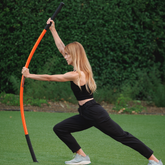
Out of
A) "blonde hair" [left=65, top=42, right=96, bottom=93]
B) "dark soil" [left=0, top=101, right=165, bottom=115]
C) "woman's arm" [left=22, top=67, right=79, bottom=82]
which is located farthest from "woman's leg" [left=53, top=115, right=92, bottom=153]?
"dark soil" [left=0, top=101, right=165, bottom=115]

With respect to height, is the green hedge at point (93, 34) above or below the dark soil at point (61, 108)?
above

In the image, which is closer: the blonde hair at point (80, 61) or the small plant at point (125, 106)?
the blonde hair at point (80, 61)

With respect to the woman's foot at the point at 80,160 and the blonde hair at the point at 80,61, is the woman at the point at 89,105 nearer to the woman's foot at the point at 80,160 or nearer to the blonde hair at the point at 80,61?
the blonde hair at the point at 80,61

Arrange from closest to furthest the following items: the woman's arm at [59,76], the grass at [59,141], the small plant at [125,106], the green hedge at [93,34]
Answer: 1. the woman's arm at [59,76]
2. the grass at [59,141]
3. the small plant at [125,106]
4. the green hedge at [93,34]

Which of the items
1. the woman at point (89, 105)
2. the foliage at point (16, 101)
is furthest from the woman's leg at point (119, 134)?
the foliage at point (16, 101)

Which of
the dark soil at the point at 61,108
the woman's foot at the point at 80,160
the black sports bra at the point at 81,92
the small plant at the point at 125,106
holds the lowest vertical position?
the dark soil at the point at 61,108

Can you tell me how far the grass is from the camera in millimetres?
4301

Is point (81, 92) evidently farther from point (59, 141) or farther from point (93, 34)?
point (93, 34)

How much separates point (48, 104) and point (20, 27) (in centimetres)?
276

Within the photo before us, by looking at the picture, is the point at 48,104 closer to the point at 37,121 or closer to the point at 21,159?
the point at 37,121

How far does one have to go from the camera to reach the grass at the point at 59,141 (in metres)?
4.30

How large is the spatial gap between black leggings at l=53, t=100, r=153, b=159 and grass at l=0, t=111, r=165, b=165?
19.7 inches

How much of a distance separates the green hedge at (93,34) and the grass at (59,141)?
228 centimetres

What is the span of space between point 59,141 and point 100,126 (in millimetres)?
1832
